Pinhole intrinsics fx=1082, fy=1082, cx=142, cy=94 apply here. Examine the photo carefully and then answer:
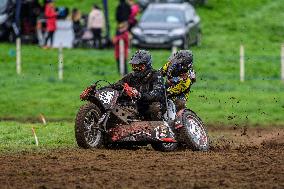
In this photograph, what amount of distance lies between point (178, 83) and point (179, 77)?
0.13 metres

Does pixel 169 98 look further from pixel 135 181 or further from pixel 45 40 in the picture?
pixel 45 40

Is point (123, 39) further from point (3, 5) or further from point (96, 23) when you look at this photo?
point (3, 5)

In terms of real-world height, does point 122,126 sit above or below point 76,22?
above

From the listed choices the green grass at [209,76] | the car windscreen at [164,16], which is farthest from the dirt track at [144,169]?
the car windscreen at [164,16]

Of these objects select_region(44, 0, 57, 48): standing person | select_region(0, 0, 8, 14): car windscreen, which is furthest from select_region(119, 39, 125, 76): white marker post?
select_region(0, 0, 8, 14): car windscreen

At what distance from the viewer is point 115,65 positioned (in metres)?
37.5

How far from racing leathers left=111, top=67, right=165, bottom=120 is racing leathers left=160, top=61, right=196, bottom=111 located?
605mm

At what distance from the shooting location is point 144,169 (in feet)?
48.5

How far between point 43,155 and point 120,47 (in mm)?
17753

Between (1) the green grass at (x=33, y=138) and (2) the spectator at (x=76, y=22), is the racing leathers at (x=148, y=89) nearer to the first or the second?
(1) the green grass at (x=33, y=138)

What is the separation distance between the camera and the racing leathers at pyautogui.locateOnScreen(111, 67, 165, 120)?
60.0ft

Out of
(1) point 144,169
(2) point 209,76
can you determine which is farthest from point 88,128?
(2) point 209,76

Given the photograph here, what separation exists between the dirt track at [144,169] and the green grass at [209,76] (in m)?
5.18

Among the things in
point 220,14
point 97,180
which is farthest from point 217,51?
point 97,180
